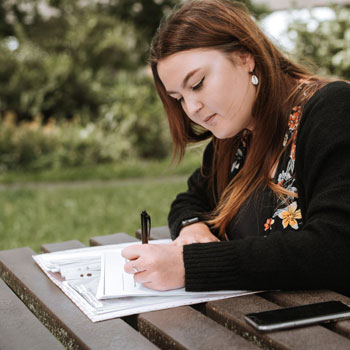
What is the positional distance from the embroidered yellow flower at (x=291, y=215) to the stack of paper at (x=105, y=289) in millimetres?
349

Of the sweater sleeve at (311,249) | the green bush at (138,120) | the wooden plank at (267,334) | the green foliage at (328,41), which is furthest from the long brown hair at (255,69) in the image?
the green foliage at (328,41)

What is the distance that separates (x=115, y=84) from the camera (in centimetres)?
1056

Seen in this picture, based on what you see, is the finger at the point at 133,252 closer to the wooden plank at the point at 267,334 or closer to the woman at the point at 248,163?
the woman at the point at 248,163

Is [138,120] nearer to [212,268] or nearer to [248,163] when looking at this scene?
[248,163]

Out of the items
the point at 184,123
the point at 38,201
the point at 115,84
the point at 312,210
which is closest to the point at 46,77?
the point at 115,84

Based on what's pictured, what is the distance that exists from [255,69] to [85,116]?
8.06 meters

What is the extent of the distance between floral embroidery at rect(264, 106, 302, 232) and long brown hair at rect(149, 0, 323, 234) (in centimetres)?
3

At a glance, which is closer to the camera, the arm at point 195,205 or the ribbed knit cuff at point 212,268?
the ribbed knit cuff at point 212,268

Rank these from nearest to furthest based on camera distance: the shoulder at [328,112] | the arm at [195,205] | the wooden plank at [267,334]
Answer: the wooden plank at [267,334]
the shoulder at [328,112]
the arm at [195,205]

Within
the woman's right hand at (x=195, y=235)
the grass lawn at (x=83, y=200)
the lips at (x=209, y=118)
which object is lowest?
the grass lawn at (x=83, y=200)

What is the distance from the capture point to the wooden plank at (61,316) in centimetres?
118

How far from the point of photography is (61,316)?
4.45 feet

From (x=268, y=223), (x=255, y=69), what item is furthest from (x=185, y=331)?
(x=255, y=69)

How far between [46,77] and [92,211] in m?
5.31
